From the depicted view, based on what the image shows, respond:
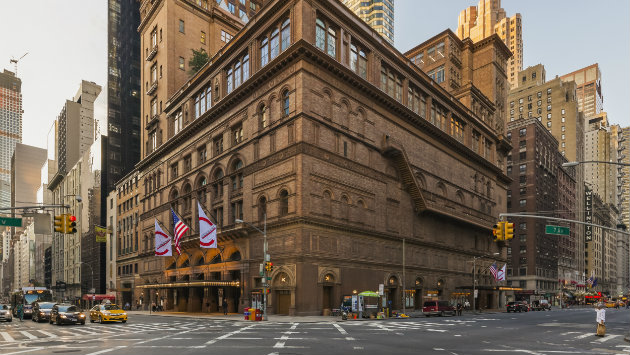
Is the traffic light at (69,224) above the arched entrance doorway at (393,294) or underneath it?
above

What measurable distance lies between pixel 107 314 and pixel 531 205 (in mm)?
98718

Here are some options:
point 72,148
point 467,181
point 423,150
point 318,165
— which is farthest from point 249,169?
point 72,148

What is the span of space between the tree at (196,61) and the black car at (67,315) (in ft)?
158

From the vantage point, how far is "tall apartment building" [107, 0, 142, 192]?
4323 inches

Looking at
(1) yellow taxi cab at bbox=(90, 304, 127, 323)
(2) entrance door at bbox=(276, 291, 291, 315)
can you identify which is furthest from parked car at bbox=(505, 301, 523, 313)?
(1) yellow taxi cab at bbox=(90, 304, 127, 323)

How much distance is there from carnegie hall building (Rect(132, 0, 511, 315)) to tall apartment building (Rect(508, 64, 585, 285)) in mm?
80061

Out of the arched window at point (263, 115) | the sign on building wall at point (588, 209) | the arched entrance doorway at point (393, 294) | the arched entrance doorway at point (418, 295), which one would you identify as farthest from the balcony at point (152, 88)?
the sign on building wall at point (588, 209)

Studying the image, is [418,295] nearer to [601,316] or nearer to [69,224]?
[601,316]

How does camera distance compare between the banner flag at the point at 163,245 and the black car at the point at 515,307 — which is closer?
the banner flag at the point at 163,245

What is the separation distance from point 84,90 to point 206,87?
401 feet

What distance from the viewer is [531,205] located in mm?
109938

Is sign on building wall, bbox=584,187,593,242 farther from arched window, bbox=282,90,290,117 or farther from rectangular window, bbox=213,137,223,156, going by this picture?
arched window, bbox=282,90,290,117

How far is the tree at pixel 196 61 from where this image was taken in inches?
2987

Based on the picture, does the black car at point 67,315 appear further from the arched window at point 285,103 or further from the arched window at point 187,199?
the arched window at point 187,199
